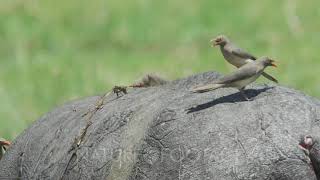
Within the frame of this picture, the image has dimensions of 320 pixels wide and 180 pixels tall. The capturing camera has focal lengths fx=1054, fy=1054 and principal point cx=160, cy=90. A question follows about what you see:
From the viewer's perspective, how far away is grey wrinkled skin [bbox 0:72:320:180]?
8141 mm

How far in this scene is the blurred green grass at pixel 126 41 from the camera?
20.8m

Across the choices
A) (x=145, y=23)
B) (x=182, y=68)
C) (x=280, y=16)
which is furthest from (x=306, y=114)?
(x=145, y=23)

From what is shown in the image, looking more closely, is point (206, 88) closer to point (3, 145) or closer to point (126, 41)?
point (3, 145)

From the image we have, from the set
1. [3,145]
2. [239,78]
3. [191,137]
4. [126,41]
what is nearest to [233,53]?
[239,78]

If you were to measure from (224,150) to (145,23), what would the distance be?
62.4ft

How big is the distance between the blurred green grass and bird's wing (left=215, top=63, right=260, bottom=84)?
404 inches

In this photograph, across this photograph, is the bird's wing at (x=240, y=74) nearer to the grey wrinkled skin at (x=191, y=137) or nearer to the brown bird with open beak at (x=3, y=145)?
the grey wrinkled skin at (x=191, y=137)

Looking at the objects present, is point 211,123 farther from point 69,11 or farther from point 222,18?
point 69,11

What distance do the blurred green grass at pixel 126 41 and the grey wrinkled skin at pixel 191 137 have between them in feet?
30.6

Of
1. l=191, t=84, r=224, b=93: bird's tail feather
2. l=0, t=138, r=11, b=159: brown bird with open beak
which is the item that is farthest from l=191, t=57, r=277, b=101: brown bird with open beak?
l=0, t=138, r=11, b=159: brown bird with open beak

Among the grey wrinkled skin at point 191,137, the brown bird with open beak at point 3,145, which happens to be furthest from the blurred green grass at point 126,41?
the grey wrinkled skin at point 191,137

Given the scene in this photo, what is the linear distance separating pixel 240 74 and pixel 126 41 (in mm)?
17675

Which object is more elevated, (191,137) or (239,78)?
(239,78)

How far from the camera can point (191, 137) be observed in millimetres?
8547
